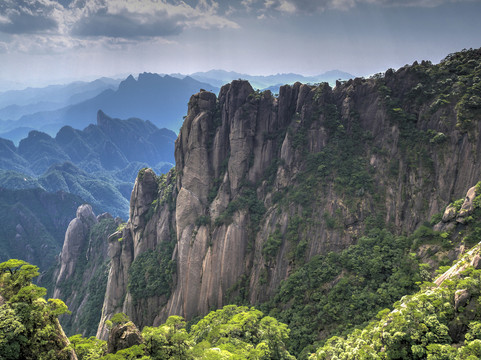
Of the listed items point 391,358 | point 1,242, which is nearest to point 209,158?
point 391,358

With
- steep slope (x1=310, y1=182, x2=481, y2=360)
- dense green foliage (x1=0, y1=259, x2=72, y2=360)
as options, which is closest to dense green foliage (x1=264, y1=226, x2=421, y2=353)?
steep slope (x1=310, y1=182, x2=481, y2=360)

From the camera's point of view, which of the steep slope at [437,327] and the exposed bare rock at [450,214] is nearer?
the steep slope at [437,327]

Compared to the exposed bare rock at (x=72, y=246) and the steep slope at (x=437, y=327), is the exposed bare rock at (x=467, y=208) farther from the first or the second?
the exposed bare rock at (x=72, y=246)

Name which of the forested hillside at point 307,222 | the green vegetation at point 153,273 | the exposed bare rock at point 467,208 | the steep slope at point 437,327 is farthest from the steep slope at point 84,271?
the exposed bare rock at point 467,208

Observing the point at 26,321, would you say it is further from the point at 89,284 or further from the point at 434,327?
the point at 89,284

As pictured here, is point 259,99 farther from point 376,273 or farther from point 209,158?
point 376,273

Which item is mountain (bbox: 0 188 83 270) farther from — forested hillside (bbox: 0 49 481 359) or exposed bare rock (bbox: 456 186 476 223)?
exposed bare rock (bbox: 456 186 476 223)
